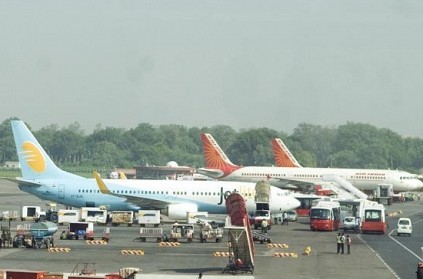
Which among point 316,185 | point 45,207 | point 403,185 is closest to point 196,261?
point 45,207

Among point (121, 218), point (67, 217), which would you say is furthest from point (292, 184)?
point (67, 217)

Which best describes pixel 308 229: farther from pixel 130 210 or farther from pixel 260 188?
pixel 130 210

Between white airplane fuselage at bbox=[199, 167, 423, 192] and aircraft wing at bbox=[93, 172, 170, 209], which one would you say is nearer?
aircraft wing at bbox=[93, 172, 170, 209]

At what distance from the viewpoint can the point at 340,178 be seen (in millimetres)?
155375

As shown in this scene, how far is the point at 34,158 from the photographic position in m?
102

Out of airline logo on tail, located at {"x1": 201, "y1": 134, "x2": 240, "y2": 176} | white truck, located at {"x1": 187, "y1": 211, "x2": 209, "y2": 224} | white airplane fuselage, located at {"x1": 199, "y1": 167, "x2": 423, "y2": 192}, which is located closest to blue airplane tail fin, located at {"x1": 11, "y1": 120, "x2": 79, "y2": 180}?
white truck, located at {"x1": 187, "y1": 211, "x2": 209, "y2": 224}

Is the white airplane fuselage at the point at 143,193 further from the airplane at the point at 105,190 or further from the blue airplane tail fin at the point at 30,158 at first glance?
the blue airplane tail fin at the point at 30,158

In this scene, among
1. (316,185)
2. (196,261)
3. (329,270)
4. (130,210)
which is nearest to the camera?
(329,270)

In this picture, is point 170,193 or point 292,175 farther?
point 292,175

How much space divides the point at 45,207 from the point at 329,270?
7508cm

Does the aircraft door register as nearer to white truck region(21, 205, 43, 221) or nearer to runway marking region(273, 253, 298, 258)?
white truck region(21, 205, 43, 221)

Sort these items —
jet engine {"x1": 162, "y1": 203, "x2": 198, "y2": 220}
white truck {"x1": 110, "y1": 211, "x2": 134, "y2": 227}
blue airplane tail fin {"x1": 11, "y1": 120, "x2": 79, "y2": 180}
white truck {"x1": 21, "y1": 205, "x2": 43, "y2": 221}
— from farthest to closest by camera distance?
1. white truck {"x1": 21, "y1": 205, "x2": 43, "y2": 221}
2. blue airplane tail fin {"x1": 11, "y1": 120, "x2": 79, "y2": 180}
3. jet engine {"x1": 162, "y1": 203, "x2": 198, "y2": 220}
4. white truck {"x1": 110, "y1": 211, "x2": 134, "y2": 227}

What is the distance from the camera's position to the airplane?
102 meters

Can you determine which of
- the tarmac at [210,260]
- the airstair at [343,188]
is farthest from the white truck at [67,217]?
the airstair at [343,188]
